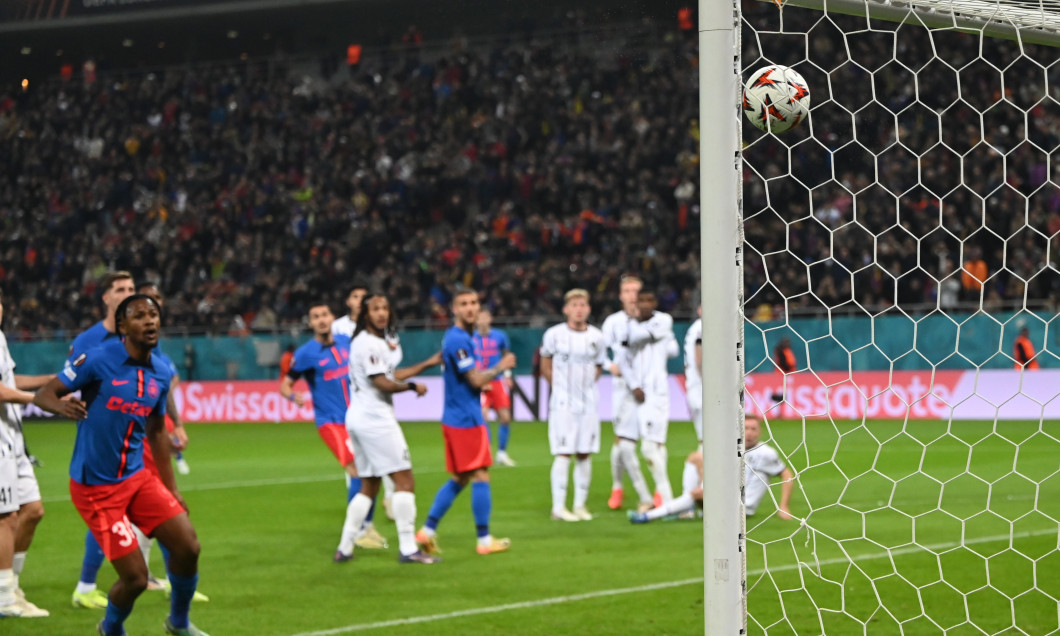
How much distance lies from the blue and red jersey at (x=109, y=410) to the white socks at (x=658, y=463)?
542 cm

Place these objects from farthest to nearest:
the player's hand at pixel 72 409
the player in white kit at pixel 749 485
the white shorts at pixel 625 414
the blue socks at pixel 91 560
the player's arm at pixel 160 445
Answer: the white shorts at pixel 625 414, the player in white kit at pixel 749 485, the blue socks at pixel 91 560, the player's arm at pixel 160 445, the player's hand at pixel 72 409

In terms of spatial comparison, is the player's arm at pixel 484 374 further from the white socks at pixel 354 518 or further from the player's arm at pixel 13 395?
the player's arm at pixel 13 395

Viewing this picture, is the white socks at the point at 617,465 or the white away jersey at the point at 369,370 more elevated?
the white away jersey at the point at 369,370

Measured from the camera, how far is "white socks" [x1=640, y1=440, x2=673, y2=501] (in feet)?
35.1

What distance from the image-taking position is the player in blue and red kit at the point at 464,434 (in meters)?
8.95

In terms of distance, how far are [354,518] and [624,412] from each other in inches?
126

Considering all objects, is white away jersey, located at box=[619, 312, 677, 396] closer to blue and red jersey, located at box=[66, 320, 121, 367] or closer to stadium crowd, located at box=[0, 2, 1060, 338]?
blue and red jersey, located at box=[66, 320, 121, 367]

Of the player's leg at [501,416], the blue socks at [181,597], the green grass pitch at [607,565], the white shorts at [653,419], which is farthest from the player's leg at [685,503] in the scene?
the blue socks at [181,597]

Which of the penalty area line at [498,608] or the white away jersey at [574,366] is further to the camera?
the white away jersey at [574,366]

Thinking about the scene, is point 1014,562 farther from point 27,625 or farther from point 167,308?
point 167,308

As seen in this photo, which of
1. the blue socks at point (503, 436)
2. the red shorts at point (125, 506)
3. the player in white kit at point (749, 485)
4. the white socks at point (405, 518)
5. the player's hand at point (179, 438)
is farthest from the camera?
the blue socks at point (503, 436)

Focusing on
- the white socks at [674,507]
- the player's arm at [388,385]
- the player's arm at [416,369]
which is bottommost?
the white socks at [674,507]

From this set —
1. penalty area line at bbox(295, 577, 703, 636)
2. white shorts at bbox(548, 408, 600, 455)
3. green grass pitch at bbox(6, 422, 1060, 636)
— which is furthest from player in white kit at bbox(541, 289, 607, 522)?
penalty area line at bbox(295, 577, 703, 636)

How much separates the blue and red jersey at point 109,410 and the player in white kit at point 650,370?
554 cm
